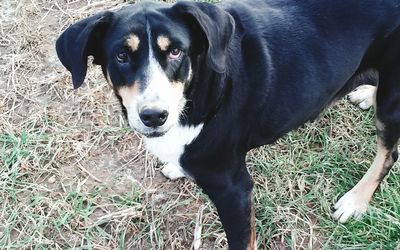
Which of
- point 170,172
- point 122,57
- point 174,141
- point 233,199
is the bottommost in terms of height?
point 170,172

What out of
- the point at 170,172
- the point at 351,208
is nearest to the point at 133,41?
the point at 170,172

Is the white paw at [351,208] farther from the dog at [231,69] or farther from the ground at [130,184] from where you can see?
the dog at [231,69]

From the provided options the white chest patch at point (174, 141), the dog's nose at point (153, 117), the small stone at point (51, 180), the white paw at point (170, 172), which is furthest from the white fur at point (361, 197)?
the small stone at point (51, 180)

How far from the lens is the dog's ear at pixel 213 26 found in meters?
2.57

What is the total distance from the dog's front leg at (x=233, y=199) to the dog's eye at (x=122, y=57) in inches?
27.1

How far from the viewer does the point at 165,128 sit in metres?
2.66

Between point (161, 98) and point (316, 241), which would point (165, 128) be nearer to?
point (161, 98)

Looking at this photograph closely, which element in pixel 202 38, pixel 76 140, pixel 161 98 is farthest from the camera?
pixel 76 140

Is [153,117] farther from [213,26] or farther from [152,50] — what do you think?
[213,26]

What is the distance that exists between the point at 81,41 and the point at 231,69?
72 centimetres

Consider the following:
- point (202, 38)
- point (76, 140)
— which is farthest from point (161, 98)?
point (76, 140)

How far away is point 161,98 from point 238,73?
50cm

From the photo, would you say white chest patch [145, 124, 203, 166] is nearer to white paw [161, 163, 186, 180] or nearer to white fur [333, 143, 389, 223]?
white paw [161, 163, 186, 180]

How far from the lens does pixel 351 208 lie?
3.51 metres
